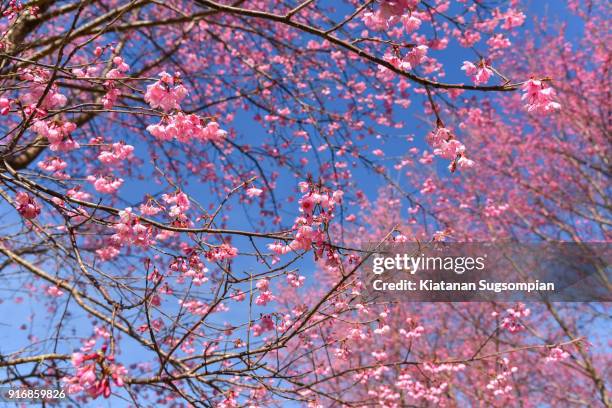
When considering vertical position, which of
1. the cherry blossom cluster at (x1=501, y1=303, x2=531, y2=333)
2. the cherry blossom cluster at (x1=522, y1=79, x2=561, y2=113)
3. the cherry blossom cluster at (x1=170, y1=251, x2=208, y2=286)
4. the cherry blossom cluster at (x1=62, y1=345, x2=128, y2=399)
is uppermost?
the cherry blossom cluster at (x1=522, y1=79, x2=561, y2=113)

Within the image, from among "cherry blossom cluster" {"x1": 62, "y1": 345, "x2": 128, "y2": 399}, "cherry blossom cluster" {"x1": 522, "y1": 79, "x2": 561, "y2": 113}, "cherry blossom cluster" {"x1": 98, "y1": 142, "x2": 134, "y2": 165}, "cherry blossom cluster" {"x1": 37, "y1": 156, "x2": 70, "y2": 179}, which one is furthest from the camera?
"cherry blossom cluster" {"x1": 37, "y1": 156, "x2": 70, "y2": 179}

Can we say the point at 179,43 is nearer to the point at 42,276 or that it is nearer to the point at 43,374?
the point at 42,276

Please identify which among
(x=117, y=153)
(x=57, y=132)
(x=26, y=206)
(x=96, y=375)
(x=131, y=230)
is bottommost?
(x=96, y=375)

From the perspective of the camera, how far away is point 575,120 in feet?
27.9

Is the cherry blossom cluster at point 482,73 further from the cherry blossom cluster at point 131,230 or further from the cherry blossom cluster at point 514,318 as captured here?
the cherry blossom cluster at point 514,318

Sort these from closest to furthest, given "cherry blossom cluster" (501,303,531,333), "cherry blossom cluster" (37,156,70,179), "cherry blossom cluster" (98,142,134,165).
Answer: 1. "cherry blossom cluster" (98,142,134,165)
2. "cherry blossom cluster" (37,156,70,179)
3. "cherry blossom cluster" (501,303,531,333)

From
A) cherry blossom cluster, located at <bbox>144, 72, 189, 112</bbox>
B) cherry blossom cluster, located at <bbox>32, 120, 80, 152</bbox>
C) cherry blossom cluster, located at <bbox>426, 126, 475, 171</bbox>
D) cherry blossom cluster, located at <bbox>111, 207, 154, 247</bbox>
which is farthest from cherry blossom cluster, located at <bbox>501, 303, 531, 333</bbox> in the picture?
cherry blossom cluster, located at <bbox>32, 120, 80, 152</bbox>

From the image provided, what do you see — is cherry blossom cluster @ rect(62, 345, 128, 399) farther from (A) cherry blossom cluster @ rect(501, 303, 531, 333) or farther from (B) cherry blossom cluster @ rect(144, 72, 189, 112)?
(A) cherry blossom cluster @ rect(501, 303, 531, 333)

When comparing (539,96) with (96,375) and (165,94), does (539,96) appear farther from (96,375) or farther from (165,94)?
(96,375)

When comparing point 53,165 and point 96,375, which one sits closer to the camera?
point 96,375

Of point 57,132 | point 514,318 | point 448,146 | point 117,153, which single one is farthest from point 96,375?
point 514,318

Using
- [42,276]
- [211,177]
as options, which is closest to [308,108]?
[211,177]

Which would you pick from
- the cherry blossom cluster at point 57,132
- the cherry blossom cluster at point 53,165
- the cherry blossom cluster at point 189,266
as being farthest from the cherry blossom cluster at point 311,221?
the cherry blossom cluster at point 53,165

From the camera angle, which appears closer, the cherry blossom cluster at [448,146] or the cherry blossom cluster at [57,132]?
the cherry blossom cluster at [57,132]
